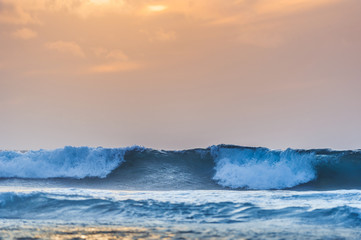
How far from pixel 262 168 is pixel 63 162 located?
30.9 ft

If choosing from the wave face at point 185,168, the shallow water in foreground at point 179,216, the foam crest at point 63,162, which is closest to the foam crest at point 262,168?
the wave face at point 185,168

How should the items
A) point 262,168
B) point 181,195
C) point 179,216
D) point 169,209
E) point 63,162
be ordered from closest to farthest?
point 179,216 < point 169,209 < point 181,195 < point 262,168 < point 63,162

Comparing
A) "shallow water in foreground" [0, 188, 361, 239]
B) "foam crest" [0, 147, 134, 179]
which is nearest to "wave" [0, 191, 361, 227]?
"shallow water in foreground" [0, 188, 361, 239]

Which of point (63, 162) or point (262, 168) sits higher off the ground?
point (63, 162)

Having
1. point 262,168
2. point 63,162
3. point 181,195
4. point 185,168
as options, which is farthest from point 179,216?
point 63,162

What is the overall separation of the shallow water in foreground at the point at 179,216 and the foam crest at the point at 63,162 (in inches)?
398

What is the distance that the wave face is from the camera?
2017 centimetres

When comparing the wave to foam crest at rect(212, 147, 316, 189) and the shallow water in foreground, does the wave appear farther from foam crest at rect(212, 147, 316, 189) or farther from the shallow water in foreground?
foam crest at rect(212, 147, 316, 189)

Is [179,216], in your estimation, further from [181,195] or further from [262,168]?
[262,168]

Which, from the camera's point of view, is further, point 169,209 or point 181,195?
point 181,195

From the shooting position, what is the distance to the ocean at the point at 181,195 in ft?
25.7

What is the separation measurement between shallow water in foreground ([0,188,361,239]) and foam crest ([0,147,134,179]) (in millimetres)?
10116

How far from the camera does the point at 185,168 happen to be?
2238 cm

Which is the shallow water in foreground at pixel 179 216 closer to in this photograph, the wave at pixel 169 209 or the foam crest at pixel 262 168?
the wave at pixel 169 209
